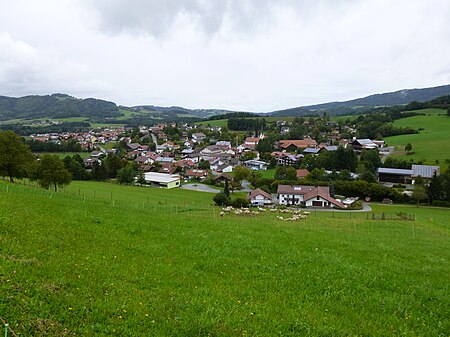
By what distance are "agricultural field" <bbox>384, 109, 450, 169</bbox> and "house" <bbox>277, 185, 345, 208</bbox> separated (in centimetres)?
3992

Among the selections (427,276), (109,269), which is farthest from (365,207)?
(109,269)

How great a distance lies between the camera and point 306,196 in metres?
63.8

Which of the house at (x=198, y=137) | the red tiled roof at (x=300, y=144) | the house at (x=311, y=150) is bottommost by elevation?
the house at (x=311, y=150)

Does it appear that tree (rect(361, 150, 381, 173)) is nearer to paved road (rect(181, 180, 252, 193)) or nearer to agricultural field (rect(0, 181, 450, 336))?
paved road (rect(181, 180, 252, 193))

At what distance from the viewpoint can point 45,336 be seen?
20.1 feet

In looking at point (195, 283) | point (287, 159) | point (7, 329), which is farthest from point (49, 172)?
point (287, 159)

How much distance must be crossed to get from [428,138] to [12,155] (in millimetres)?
120323

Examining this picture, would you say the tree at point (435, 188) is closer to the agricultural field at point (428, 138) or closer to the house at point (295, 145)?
the agricultural field at point (428, 138)

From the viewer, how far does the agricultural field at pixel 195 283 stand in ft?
23.9

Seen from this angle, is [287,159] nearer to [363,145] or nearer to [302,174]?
[302,174]

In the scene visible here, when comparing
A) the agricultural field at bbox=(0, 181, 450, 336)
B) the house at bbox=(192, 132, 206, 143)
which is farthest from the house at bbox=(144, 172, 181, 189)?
the house at bbox=(192, 132, 206, 143)

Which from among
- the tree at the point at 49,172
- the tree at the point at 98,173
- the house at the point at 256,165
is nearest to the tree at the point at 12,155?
the tree at the point at 49,172

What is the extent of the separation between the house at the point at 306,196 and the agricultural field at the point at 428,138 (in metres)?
39.9

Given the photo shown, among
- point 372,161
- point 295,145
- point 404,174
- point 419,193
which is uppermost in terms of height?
point 295,145
